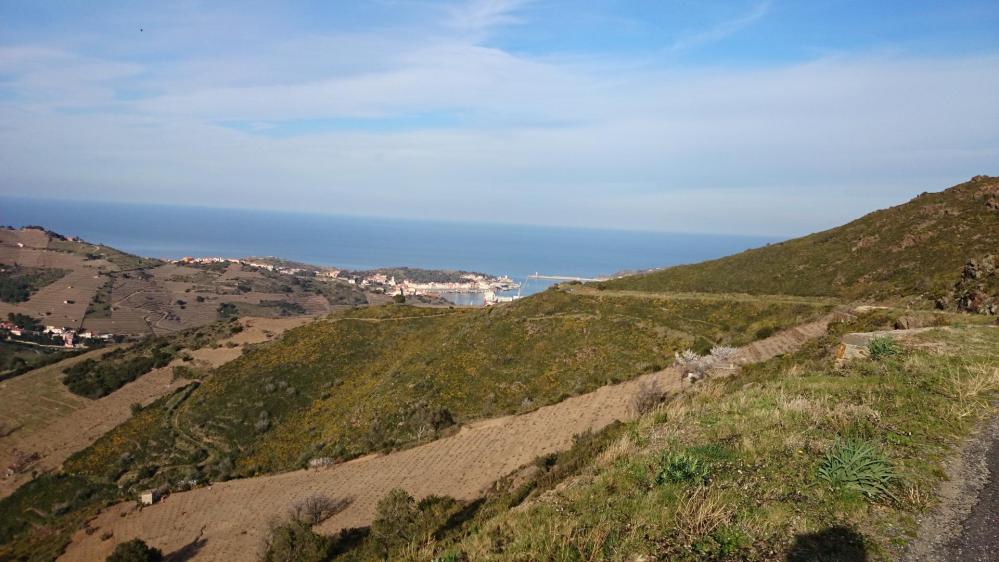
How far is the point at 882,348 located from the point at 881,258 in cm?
2376

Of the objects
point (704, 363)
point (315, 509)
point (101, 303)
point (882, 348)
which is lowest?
point (101, 303)

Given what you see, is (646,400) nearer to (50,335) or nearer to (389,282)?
(50,335)

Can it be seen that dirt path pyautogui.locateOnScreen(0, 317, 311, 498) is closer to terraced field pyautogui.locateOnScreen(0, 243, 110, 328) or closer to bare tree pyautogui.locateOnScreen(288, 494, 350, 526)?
bare tree pyautogui.locateOnScreen(288, 494, 350, 526)

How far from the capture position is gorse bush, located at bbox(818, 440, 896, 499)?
516 cm

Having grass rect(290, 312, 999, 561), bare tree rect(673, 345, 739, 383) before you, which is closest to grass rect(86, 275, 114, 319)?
bare tree rect(673, 345, 739, 383)

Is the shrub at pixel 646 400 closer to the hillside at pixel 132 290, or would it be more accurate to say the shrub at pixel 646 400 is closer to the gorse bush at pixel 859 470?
the gorse bush at pixel 859 470

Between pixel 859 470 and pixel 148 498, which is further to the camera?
pixel 148 498

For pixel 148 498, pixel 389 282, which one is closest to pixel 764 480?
pixel 148 498

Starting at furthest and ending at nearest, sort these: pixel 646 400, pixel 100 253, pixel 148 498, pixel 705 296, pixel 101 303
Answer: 1. pixel 100 253
2. pixel 101 303
3. pixel 705 296
4. pixel 148 498
5. pixel 646 400

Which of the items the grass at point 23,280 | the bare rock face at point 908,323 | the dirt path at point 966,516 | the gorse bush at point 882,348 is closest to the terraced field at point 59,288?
the grass at point 23,280

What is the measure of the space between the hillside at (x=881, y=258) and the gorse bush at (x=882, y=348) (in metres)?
11.7

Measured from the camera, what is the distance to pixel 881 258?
30.0 meters

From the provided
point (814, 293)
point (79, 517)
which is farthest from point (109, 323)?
point (814, 293)

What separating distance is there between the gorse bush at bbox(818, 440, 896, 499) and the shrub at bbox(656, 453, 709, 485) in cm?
122
